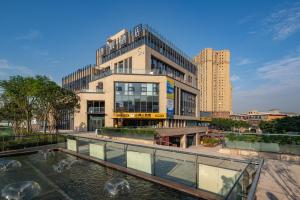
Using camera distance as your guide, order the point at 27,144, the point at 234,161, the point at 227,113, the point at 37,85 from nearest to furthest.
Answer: the point at 234,161 < the point at 27,144 < the point at 37,85 < the point at 227,113

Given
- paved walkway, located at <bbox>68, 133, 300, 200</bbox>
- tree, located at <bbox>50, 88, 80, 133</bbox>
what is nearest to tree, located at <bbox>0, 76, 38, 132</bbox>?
tree, located at <bbox>50, 88, 80, 133</bbox>

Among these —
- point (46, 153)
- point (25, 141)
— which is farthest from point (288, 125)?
point (25, 141)

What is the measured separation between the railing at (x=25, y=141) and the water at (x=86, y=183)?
18.5ft

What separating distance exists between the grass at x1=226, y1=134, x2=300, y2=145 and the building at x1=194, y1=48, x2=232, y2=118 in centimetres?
13558

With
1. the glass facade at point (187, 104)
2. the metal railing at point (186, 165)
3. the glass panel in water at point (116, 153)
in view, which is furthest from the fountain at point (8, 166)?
the glass facade at point (187, 104)

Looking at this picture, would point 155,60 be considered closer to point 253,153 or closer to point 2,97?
point 2,97

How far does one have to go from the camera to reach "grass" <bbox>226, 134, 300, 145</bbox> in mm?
13459

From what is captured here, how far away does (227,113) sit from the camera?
152 meters

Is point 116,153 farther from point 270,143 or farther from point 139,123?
point 139,123

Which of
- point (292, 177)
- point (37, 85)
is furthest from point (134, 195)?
point (37, 85)

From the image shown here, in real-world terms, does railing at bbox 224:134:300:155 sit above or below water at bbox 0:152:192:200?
above

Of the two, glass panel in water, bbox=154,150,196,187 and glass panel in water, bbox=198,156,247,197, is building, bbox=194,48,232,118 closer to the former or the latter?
glass panel in water, bbox=154,150,196,187

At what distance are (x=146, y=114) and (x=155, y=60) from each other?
14.3 meters

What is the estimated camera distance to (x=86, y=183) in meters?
9.20
